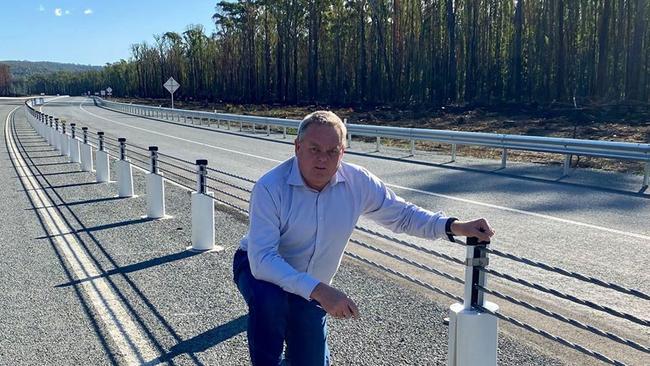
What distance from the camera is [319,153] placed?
11.0 ft

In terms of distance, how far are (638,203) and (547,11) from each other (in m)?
40.2

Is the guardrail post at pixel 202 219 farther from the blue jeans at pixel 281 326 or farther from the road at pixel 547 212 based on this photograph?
the blue jeans at pixel 281 326

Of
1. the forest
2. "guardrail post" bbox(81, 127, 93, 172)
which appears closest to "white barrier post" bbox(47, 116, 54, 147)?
"guardrail post" bbox(81, 127, 93, 172)

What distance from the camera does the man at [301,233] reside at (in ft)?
11.0

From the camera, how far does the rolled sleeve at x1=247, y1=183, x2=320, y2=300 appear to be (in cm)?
323

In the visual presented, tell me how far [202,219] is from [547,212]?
534cm

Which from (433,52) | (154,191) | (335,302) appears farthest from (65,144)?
(433,52)

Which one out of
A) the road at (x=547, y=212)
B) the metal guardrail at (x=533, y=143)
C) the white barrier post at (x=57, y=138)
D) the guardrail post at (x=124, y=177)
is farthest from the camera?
the white barrier post at (x=57, y=138)

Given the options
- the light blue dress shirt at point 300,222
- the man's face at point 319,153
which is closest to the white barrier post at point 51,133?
the light blue dress shirt at point 300,222

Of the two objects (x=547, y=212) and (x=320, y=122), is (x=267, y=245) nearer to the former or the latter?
(x=320, y=122)

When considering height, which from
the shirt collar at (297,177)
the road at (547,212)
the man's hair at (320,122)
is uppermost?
the man's hair at (320,122)

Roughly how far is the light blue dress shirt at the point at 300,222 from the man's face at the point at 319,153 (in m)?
0.07

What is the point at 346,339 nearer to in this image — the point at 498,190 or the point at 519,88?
the point at 498,190

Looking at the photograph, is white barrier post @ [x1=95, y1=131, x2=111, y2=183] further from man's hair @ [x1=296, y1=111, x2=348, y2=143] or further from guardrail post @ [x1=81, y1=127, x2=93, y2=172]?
man's hair @ [x1=296, y1=111, x2=348, y2=143]
